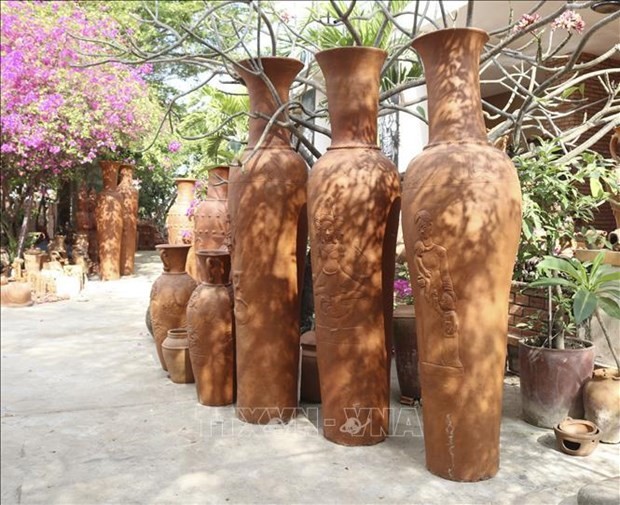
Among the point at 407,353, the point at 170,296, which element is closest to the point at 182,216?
the point at 170,296

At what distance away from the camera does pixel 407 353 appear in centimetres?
335

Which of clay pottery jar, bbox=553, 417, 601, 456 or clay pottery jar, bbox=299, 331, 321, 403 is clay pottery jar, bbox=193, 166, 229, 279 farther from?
clay pottery jar, bbox=553, 417, 601, 456

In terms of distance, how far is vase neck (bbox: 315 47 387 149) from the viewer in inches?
110

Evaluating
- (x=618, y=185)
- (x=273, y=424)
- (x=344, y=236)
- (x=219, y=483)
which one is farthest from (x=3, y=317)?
(x=618, y=185)

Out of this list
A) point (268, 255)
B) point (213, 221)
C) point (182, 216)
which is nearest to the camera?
point (268, 255)

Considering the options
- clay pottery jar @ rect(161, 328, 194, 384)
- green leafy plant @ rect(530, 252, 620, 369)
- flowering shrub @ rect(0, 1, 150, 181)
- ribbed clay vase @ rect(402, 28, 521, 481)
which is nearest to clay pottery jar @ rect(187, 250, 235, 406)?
clay pottery jar @ rect(161, 328, 194, 384)

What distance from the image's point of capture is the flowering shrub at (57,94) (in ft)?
23.0

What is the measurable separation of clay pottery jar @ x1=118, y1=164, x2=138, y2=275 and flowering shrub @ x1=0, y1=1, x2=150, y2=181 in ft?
3.06

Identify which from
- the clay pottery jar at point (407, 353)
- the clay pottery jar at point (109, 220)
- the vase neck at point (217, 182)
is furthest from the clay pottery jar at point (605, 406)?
the clay pottery jar at point (109, 220)

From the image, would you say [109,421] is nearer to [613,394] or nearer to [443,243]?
[443,243]

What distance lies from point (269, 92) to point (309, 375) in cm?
164

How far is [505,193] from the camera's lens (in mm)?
2330

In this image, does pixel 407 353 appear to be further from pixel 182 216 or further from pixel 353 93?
pixel 182 216

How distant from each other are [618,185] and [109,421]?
3.13 m
